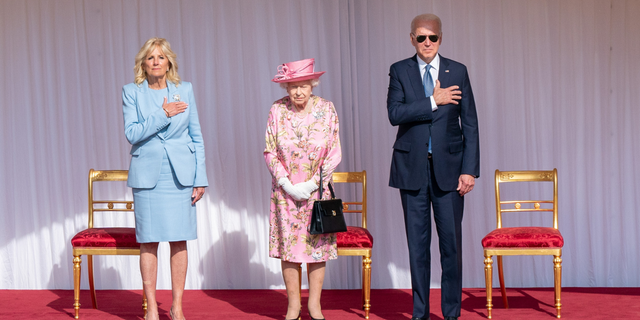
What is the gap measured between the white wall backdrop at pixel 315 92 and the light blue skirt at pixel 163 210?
1566mm

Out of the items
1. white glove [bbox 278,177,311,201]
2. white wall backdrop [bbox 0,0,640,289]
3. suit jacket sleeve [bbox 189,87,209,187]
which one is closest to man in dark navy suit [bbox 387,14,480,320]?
white glove [bbox 278,177,311,201]

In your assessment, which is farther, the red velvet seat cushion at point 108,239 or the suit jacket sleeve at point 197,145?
the red velvet seat cushion at point 108,239

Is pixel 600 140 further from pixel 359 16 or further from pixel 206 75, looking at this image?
pixel 206 75

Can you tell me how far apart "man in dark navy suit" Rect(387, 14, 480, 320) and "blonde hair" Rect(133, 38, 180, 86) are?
1.26 m

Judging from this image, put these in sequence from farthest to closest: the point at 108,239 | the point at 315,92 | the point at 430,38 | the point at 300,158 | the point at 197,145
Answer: the point at 315,92 < the point at 108,239 < the point at 197,145 < the point at 300,158 < the point at 430,38

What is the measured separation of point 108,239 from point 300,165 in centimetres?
150

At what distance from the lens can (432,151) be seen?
143 inches

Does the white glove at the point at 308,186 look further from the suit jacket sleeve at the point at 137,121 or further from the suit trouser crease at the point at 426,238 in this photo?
the suit jacket sleeve at the point at 137,121

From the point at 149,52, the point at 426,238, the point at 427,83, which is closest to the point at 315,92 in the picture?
the point at 427,83

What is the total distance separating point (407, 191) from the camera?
3.71m

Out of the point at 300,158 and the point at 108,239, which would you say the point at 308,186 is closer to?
the point at 300,158

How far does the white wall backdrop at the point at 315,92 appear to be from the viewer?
16.5ft

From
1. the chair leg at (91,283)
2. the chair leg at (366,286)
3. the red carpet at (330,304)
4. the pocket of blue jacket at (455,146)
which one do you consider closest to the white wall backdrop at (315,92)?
the red carpet at (330,304)

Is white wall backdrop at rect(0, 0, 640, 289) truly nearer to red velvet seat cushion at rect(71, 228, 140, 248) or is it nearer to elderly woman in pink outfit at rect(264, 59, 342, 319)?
red velvet seat cushion at rect(71, 228, 140, 248)
